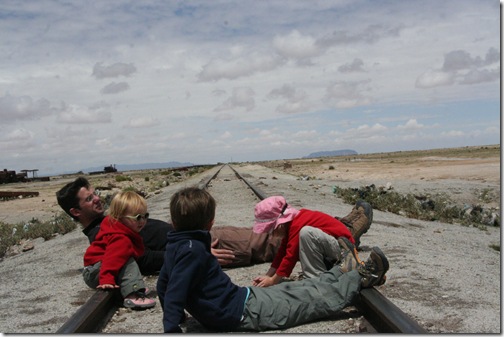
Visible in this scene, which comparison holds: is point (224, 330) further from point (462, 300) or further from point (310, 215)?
point (462, 300)

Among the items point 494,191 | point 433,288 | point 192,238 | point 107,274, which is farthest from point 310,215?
point 494,191

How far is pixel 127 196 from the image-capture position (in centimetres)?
437

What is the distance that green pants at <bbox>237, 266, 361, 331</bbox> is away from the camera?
11.2 ft

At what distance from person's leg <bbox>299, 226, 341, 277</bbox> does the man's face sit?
197 cm

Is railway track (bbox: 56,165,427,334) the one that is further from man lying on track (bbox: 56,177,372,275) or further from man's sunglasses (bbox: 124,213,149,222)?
man lying on track (bbox: 56,177,372,275)

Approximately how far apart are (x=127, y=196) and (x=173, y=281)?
1.37 meters

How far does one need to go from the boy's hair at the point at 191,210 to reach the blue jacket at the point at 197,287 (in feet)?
0.23

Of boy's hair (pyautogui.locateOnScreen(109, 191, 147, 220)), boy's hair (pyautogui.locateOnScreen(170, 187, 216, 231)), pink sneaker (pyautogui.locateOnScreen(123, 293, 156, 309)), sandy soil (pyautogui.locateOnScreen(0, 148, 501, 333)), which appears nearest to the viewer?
boy's hair (pyautogui.locateOnScreen(170, 187, 216, 231))

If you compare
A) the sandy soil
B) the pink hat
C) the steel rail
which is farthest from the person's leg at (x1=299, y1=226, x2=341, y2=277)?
the steel rail

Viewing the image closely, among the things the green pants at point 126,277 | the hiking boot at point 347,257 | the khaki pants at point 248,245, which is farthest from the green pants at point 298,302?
the khaki pants at point 248,245

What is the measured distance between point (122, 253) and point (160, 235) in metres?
0.89

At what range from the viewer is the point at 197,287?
3330 millimetres

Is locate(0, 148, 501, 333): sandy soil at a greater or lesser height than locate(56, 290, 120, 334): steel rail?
lesser

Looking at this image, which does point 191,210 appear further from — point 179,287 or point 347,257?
point 347,257
